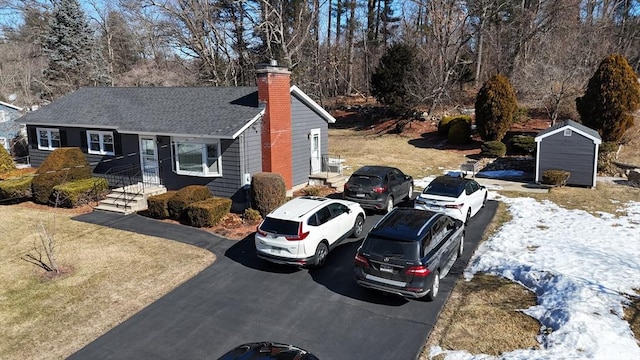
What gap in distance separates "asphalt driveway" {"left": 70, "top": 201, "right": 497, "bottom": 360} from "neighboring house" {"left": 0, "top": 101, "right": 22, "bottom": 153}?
27.8 meters

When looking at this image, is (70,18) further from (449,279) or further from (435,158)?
(449,279)

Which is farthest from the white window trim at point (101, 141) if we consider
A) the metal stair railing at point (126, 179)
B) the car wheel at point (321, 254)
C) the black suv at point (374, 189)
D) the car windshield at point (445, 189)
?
the car windshield at point (445, 189)

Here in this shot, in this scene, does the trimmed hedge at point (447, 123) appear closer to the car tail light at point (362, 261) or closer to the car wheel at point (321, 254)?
the car wheel at point (321, 254)

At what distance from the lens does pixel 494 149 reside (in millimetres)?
28500

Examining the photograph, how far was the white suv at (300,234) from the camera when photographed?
11.9 metres

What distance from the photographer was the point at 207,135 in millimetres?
17859

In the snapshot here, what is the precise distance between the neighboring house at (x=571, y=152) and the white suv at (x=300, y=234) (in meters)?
14.3

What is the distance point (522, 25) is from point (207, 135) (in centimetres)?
3669

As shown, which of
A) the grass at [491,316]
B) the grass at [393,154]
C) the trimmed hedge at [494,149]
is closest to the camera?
the grass at [491,316]

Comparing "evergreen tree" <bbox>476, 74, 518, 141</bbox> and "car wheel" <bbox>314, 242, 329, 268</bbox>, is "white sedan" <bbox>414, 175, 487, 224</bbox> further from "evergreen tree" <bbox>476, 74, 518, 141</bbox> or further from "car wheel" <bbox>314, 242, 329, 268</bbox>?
"evergreen tree" <bbox>476, 74, 518, 141</bbox>

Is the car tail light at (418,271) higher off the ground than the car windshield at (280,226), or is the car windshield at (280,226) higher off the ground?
the car windshield at (280,226)

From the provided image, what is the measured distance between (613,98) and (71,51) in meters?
47.4

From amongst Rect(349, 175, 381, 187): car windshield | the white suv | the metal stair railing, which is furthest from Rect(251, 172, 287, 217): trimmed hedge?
the metal stair railing

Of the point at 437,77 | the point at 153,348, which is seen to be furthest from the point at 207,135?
the point at 437,77
